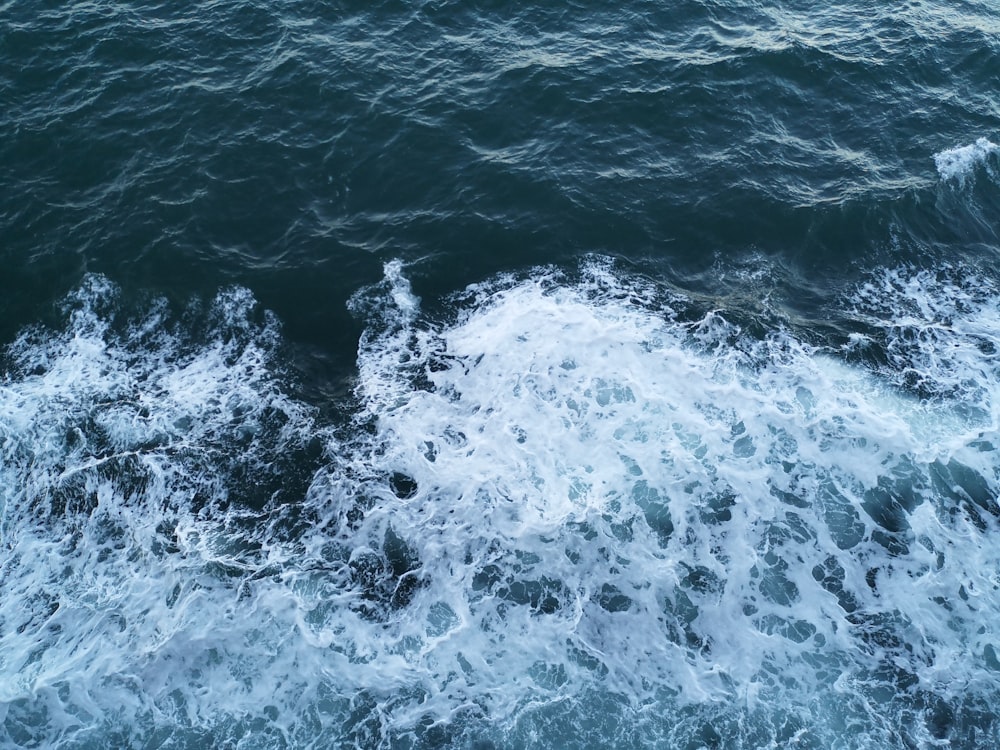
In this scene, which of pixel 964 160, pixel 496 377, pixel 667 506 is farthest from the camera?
pixel 964 160

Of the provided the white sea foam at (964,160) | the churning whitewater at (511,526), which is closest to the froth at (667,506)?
the churning whitewater at (511,526)

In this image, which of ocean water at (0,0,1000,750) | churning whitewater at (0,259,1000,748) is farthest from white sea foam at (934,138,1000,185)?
churning whitewater at (0,259,1000,748)

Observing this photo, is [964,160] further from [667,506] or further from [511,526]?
[511,526]

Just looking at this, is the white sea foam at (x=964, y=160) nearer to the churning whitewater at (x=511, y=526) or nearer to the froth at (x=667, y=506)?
the churning whitewater at (x=511, y=526)

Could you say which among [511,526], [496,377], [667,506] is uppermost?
[496,377]

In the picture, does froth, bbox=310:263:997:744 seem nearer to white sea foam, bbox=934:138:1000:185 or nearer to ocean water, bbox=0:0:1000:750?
ocean water, bbox=0:0:1000:750

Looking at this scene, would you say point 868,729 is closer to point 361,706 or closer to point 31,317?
point 361,706

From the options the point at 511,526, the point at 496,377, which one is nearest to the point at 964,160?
the point at 496,377

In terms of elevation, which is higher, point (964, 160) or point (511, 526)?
point (964, 160)
